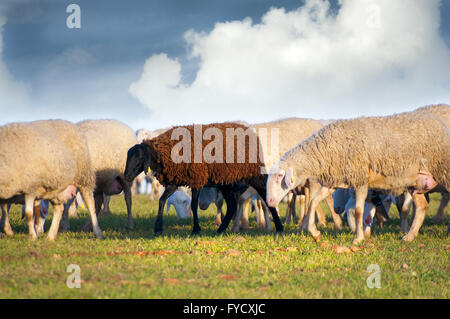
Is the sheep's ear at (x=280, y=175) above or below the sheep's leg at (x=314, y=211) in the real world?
above

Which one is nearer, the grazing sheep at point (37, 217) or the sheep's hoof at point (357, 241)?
the sheep's hoof at point (357, 241)

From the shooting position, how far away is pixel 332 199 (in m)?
12.7

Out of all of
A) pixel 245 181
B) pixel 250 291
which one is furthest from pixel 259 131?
pixel 250 291

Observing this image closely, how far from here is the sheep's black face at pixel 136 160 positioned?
31.2 ft

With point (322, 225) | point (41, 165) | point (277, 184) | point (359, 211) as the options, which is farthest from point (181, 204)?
point (359, 211)

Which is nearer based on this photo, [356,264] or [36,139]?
[356,264]

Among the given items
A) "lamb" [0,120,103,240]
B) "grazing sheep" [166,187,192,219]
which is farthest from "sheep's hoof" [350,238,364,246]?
"grazing sheep" [166,187,192,219]

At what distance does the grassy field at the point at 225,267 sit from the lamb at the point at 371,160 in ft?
2.96

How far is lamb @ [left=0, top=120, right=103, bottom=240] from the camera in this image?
820 cm

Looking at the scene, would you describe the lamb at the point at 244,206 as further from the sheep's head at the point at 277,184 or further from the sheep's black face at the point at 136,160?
the sheep's black face at the point at 136,160

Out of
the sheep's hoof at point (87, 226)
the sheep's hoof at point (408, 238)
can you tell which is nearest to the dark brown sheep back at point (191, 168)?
the sheep's hoof at point (87, 226)

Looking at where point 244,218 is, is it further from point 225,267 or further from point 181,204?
point 225,267
